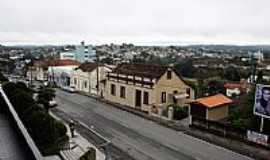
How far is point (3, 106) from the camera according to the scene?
28.1ft

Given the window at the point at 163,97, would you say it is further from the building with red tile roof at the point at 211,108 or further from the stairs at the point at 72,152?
the stairs at the point at 72,152

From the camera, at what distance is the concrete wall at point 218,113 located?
2740cm

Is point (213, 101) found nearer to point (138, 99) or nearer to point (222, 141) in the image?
point (222, 141)

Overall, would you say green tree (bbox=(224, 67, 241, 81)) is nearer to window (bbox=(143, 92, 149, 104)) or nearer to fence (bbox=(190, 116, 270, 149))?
window (bbox=(143, 92, 149, 104))

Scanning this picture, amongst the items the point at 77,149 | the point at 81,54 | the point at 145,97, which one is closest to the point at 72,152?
the point at 77,149

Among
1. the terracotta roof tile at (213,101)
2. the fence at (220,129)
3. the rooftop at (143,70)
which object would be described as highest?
the rooftop at (143,70)

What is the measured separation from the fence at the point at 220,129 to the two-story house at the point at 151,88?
8.15m

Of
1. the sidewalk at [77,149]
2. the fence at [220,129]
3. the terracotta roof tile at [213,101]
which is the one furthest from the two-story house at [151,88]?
the sidewalk at [77,149]

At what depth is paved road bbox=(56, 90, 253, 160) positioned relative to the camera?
20.5 m

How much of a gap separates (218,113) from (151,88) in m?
7.88

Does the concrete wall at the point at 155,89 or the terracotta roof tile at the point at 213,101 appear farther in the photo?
the concrete wall at the point at 155,89

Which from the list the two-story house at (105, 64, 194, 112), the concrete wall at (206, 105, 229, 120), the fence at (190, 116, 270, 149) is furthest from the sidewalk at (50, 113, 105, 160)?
the two-story house at (105, 64, 194, 112)

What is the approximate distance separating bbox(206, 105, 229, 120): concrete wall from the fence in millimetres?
1626

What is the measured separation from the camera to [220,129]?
23.8m
